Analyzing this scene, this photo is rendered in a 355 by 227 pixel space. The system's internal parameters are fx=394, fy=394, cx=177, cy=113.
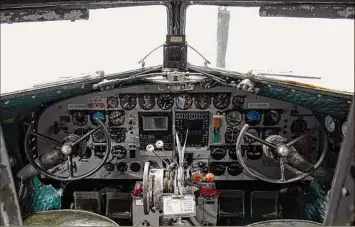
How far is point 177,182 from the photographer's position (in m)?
2.55

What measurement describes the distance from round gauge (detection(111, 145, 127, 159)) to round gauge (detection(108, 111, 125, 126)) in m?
0.23

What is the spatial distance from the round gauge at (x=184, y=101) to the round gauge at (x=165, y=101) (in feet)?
0.18

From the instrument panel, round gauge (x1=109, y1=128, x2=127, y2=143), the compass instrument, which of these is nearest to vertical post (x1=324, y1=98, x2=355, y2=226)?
the instrument panel

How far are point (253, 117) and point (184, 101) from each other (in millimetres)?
620

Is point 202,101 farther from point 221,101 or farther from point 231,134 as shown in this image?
point 231,134

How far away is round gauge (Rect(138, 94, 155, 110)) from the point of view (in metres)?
3.37

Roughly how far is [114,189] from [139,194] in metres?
0.66

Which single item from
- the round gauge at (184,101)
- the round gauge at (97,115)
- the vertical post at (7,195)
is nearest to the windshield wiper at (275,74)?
the round gauge at (184,101)

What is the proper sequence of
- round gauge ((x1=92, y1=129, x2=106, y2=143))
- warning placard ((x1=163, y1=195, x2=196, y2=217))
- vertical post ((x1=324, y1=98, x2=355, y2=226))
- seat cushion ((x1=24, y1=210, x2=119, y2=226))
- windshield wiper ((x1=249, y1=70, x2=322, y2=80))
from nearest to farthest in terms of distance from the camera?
vertical post ((x1=324, y1=98, x2=355, y2=226)) < warning placard ((x1=163, y1=195, x2=196, y2=217)) < seat cushion ((x1=24, y1=210, x2=119, y2=226)) < windshield wiper ((x1=249, y1=70, x2=322, y2=80)) < round gauge ((x1=92, y1=129, x2=106, y2=143))

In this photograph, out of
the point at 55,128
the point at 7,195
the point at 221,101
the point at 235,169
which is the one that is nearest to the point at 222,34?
the point at 221,101

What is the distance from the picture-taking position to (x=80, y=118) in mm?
3439

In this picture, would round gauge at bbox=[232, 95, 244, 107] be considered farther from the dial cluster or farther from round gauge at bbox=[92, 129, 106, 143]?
round gauge at bbox=[92, 129, 106, 143]

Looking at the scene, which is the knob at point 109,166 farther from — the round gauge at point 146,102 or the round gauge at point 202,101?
the round gauge at point 202,101

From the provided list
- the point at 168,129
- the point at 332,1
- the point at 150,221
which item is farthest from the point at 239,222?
the point at 332,1
